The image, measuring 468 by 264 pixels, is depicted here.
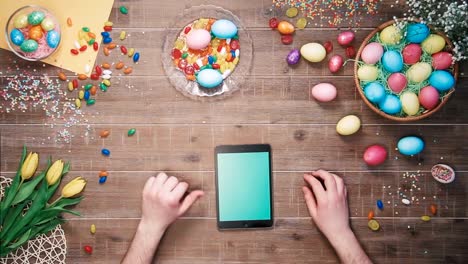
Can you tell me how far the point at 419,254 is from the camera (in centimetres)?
158

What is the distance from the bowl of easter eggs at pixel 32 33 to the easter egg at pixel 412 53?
3.07 feet

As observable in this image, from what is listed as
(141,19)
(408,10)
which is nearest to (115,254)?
(141,19)

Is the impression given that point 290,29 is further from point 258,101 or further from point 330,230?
point 330,230

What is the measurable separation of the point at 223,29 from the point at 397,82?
18.9 inches

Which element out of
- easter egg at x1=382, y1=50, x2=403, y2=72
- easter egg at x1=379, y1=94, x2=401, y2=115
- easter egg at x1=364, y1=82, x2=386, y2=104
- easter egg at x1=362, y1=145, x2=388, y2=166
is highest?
easter egg at x1=382, y1=50, x2=403, y2=72

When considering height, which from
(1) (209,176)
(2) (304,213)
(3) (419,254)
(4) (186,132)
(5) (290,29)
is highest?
(5) (290,29)

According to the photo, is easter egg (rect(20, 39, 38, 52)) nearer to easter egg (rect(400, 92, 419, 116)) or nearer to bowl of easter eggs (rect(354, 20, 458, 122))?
bowl of easter eggs (rect(354, 20, 458, 122))

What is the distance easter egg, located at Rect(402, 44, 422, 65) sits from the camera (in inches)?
56.7

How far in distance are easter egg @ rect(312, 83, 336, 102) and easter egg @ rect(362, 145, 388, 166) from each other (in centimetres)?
18

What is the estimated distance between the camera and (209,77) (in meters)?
1.47

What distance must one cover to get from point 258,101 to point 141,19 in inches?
15.6

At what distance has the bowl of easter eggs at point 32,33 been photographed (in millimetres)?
1479

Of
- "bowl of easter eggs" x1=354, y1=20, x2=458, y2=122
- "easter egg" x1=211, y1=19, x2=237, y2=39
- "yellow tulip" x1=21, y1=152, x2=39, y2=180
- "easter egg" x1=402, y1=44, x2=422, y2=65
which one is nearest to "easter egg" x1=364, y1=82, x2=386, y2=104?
"bowl of easter eggs" x1=354, y1=20, x2=458, y2=122

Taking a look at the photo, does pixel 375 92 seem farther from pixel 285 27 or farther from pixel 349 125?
pixel 285 27
